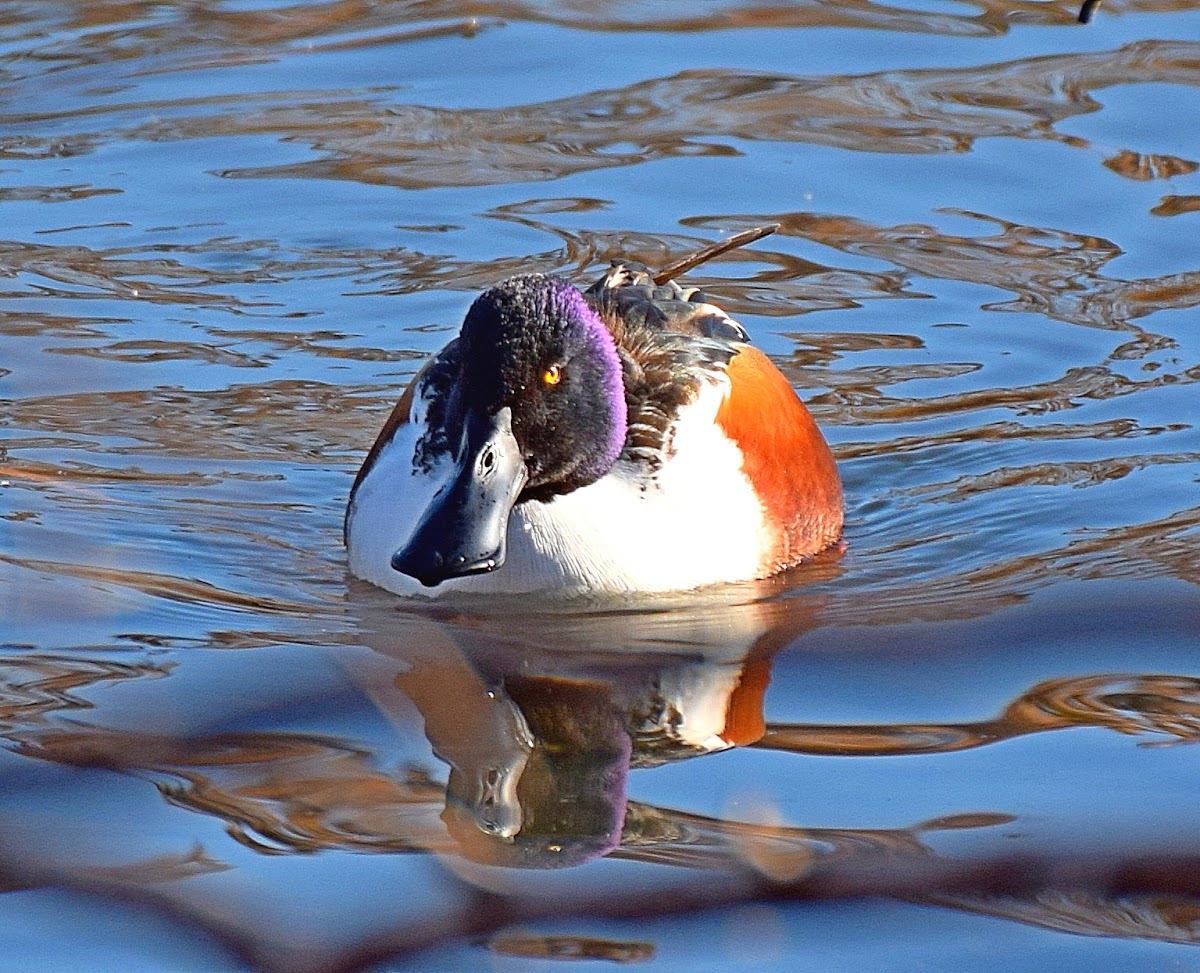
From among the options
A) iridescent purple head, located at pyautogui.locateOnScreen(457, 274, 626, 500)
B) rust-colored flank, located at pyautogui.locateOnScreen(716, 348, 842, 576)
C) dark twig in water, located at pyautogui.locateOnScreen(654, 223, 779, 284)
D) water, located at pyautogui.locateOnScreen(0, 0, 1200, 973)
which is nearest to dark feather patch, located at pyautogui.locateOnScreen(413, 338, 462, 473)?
iridescent purple head, located at pyautogui.locateOnScreen(457, 274, 626, 500)

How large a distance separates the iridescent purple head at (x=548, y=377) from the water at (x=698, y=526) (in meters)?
0.36

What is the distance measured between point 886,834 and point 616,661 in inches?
45.5

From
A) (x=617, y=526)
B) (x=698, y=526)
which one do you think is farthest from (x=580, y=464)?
(x=698, y=526)

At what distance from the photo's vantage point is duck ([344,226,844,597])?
5051 mm

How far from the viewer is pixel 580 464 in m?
5.31

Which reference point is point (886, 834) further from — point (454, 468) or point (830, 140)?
point (830, 140)

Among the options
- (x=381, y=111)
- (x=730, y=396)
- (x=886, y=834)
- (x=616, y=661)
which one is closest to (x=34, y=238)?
(x=381, y=111)

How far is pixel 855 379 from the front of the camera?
7.50 m

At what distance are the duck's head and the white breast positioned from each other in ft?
0.29

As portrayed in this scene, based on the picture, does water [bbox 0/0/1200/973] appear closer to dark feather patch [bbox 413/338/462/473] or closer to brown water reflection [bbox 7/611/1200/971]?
brown water reflection [bbox 7/611/1200/971]

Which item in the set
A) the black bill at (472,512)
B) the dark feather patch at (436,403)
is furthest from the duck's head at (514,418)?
the dark feather patch at (436,403)

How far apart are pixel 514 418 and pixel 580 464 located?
265mm

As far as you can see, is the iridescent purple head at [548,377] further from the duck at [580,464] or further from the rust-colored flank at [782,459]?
the rust-colored flank at [782,459]

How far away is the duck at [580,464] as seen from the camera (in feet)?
16.6
